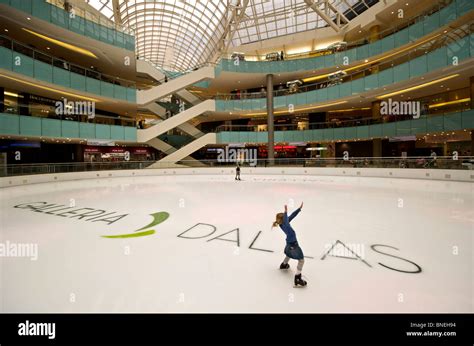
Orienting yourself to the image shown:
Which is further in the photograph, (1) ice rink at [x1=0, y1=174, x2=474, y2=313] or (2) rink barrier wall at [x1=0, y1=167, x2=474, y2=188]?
(2) rink barrier wall at [x1=0, y1=167, x2=474, y2=188]

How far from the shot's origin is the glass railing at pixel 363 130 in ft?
66.6

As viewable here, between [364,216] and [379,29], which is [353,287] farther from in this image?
[379,29]

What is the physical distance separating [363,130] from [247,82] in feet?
58.6

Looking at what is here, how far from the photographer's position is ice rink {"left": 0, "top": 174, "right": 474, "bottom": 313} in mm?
3512

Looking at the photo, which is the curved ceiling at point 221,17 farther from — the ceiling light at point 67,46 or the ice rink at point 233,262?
the ice rink at point 233,262

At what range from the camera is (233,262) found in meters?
4.91

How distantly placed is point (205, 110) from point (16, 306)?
3143 centimetres

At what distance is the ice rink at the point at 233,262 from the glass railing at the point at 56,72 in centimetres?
1453

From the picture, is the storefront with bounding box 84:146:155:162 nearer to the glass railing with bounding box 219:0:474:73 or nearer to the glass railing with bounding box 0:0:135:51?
the glass railing with bounding box 0:0:135:51

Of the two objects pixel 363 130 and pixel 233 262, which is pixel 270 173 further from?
pixel 233 262

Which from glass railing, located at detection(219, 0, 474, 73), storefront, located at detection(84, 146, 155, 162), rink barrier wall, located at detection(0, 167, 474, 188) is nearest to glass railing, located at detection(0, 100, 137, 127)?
rink barrier wall, located at detection(0, 167, 474, 188)

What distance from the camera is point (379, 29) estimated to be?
28.9 m

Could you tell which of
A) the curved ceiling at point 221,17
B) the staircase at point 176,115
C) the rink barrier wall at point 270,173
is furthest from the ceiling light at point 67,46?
the rink barrier wall at point 270,173

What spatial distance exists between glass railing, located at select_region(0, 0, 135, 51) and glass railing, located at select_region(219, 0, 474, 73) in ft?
39.0
